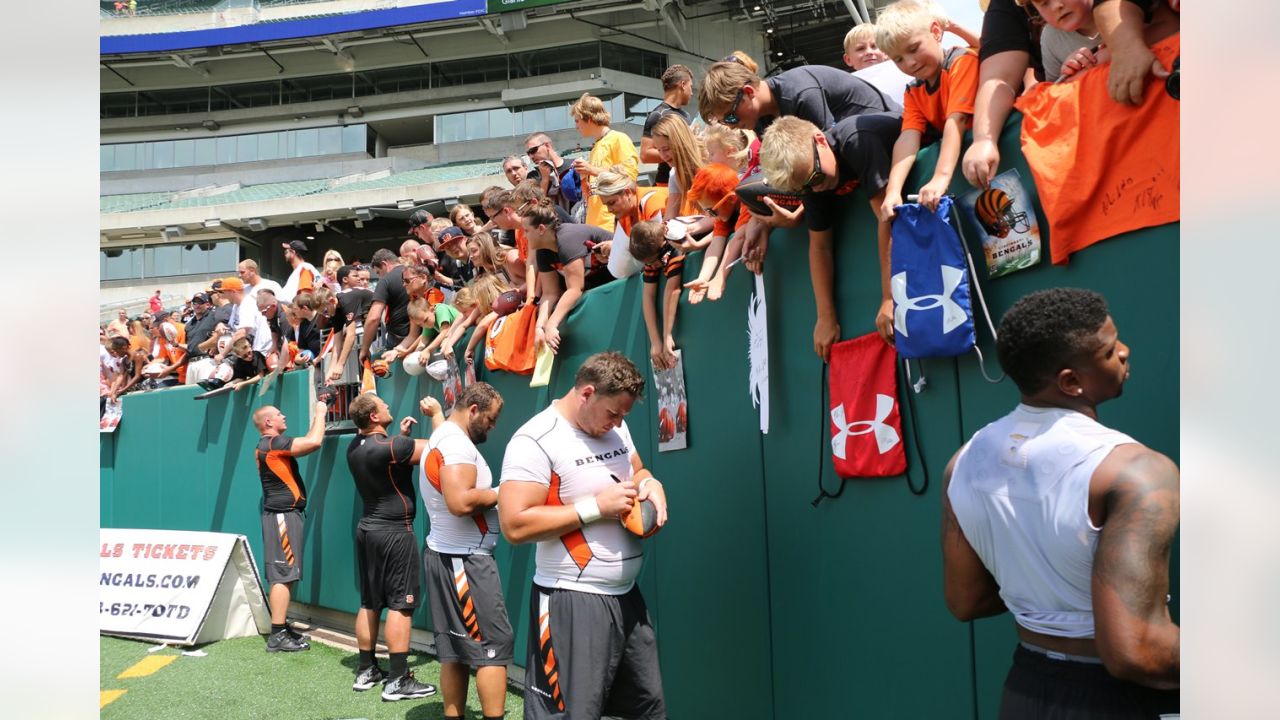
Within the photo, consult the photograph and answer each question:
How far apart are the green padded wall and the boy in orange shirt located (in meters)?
0.12

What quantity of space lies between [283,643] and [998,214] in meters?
7.78

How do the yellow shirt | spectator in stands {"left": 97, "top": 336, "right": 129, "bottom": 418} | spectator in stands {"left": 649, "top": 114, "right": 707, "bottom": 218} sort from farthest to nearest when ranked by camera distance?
1. spectator in stands {"left": 97, "top": 336, "right": 129, "bottom": 418}
2. the yellow shirt
3. spectator in stands {"left": 649, "top": 114, "right": 707, "bottom": 218}

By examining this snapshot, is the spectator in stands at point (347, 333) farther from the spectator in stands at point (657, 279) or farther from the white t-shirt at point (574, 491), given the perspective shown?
the white t-shirt at point (574, 491)

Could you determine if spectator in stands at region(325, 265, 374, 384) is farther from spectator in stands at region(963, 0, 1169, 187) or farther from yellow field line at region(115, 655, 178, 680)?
spectator in stands at region(963, 0, 1169, 187)

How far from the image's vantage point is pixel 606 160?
725cm

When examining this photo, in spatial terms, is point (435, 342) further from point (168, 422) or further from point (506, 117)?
point (506, 117)

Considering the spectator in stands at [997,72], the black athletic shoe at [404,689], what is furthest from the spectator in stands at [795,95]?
the black athletic shoe at [404,689]

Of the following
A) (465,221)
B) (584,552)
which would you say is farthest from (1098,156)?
(465,221)

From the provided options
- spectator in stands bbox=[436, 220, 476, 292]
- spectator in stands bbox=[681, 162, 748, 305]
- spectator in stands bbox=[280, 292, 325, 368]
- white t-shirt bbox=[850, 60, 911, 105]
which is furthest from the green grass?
white t-shirt bbox=[850, 60, 911, 105]

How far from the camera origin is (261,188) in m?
38.3

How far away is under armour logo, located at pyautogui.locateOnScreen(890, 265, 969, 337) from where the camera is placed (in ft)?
9.96

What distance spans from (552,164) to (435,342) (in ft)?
5.66

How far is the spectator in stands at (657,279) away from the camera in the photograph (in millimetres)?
4863

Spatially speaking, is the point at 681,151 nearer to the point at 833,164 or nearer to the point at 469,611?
the point at 833,164
